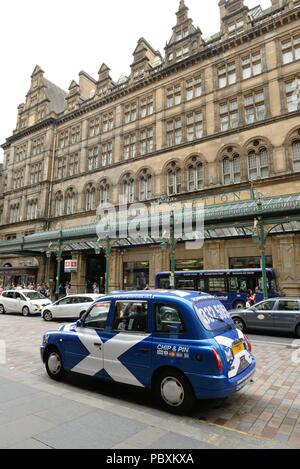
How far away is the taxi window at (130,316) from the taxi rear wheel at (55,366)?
5.35ft

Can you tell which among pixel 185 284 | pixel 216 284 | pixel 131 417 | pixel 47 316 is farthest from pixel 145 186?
pixel 131 417

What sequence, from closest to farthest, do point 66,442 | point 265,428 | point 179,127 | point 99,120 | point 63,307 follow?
point 66,442, point 265,428, point 63,307, point 179,127, point 99,120

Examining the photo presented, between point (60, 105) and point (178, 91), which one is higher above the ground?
point (60, 105)

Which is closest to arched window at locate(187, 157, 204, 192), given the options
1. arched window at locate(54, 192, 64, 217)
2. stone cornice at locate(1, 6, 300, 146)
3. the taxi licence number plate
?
stone cornice at locate(1, 6, 300, 146)

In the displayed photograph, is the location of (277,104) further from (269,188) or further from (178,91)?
(178,91)

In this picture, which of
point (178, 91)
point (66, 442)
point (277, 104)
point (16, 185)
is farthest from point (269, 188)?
point (16, 185)

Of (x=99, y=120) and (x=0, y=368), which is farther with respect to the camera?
(x=99, y=120)

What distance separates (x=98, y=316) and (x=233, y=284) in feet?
47.9

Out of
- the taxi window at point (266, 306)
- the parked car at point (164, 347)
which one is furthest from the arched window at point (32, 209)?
the parked car at point (164, 347)

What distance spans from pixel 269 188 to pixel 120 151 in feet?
52.7

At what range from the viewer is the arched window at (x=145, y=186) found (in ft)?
92.9

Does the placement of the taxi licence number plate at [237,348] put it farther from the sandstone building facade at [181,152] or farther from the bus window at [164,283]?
the bus window at [164,283]

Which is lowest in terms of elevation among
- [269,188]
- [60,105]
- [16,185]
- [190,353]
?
[190,353]

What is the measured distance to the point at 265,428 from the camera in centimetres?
394
